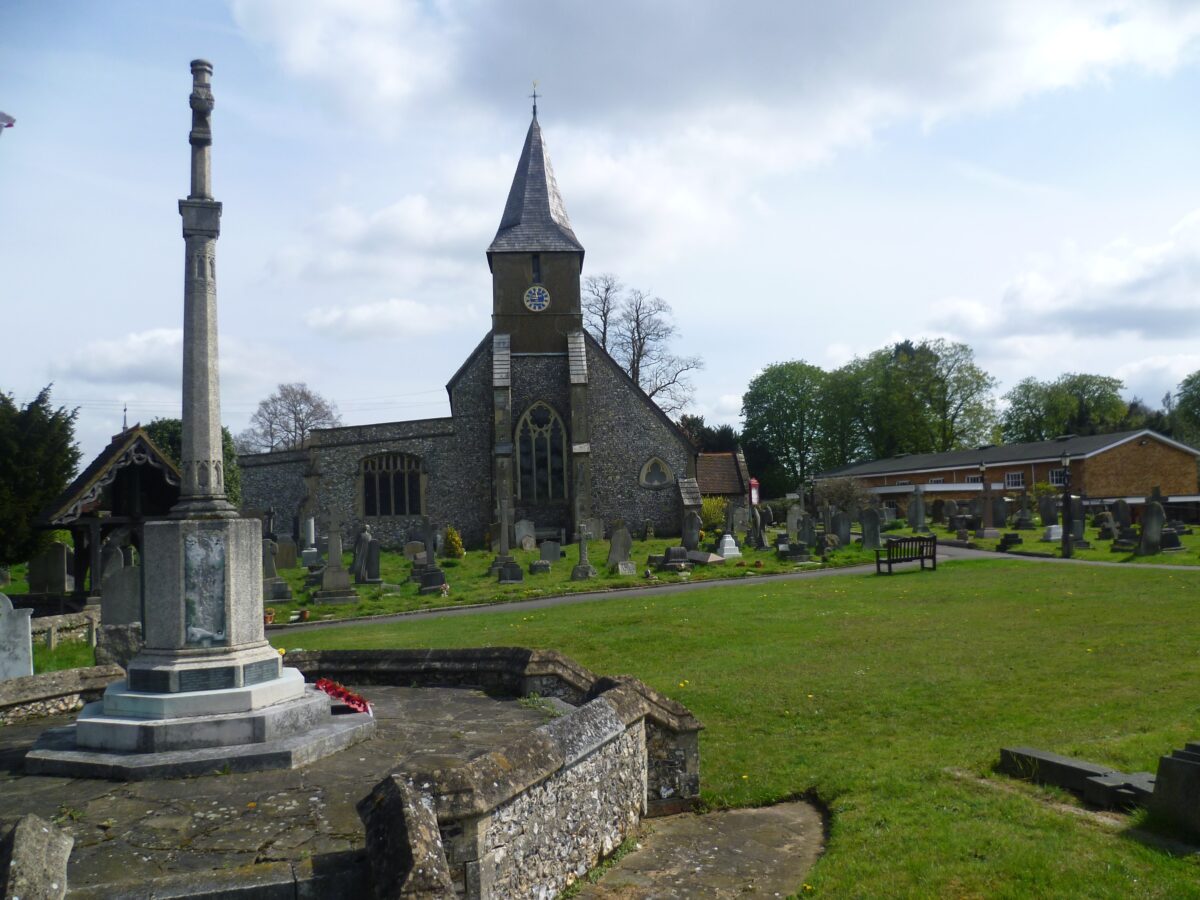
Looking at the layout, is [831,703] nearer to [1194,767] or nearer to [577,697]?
[577,697]

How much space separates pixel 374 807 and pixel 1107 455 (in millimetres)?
46002

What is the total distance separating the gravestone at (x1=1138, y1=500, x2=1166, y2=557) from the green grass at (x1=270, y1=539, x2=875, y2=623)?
21.0 feet

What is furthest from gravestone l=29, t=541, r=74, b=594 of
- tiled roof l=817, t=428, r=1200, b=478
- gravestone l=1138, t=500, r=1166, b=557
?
tiled roof l=817, t=428, r=1200, b=478

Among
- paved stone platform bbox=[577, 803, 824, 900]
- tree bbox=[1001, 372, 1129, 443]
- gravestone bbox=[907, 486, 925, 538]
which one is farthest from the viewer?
tree bbox=[1001, 372, 1129, 443]

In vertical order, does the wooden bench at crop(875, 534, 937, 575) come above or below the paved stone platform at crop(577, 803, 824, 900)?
above

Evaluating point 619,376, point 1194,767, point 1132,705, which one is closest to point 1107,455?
point 619,376

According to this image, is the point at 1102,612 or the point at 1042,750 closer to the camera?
the point at 1042,750

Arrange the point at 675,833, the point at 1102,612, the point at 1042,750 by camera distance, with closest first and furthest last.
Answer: the point at 675,833 → the point at 1042,750 → the point at 1102,612

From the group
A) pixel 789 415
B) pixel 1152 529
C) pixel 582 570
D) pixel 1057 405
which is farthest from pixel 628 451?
pixel 1057 405

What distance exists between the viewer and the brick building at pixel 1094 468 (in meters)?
42.6

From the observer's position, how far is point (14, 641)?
8.78 meters

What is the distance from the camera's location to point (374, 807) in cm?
392

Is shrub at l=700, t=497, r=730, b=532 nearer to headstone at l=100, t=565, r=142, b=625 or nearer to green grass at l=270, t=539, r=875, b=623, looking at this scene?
green grass at l=270, t=539, r=875, b=623

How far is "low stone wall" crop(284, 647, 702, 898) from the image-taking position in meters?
3.73
